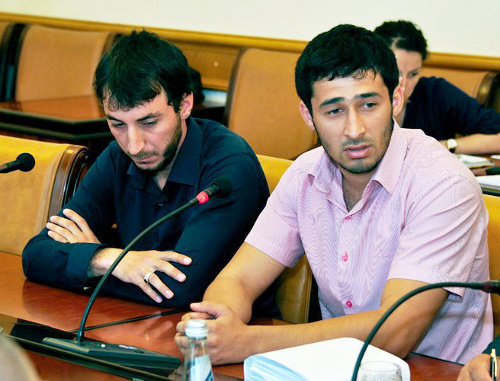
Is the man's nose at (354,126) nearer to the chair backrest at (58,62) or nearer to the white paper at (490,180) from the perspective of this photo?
the white paper at (490,180)

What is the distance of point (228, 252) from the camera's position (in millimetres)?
2020

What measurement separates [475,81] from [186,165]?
2.08m

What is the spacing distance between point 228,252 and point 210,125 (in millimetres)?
445

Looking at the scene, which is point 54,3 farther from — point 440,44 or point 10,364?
point 10,364

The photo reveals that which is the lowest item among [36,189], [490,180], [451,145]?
[36,189]

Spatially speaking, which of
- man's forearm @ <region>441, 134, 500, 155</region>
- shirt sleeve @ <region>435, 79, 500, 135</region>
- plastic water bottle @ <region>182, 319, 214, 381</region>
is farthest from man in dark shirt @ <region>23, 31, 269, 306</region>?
shirt sleeve @ <region>435, 79, 500, 135</region>

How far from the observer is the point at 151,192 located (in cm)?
217

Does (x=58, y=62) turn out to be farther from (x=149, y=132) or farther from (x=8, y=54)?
(x=149, y=132)

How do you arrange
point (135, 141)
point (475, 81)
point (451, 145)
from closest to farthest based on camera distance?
1. point (135, 141)
2. point (451, 145)
3. point (475, 81)

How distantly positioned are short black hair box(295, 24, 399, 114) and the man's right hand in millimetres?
528

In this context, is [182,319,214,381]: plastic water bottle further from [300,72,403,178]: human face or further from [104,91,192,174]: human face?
[104,91,192,174]: human face

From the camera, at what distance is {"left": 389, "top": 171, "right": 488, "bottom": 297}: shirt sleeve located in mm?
1588

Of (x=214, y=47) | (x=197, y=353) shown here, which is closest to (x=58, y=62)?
(x=214, y=47)

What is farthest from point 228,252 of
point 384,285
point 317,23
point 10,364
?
point 317,23
